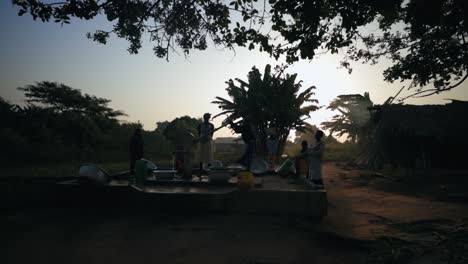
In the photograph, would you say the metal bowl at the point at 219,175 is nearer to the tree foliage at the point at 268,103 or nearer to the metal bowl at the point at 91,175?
the metal bowl at the point at 91,175

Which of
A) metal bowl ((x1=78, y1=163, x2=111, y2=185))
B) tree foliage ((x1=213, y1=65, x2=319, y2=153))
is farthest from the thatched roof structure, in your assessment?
metal bowl ((x1=78, y1=163, x2=111, y2=185))

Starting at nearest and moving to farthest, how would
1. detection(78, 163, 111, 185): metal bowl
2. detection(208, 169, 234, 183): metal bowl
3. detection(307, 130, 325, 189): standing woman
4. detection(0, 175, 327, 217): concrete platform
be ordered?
detection(0, 175, 327, 217): concrete platform → detection(78, 163, 111, 185): metal bowl → detection(208, 169, 234, 183): metal bowl → detection(307, 130, 325, 189): standing woman

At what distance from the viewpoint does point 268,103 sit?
2184cm

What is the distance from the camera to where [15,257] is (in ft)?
14.3

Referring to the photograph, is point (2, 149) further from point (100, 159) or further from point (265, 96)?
point (265, 96)

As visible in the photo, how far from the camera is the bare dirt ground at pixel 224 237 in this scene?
14.4ft

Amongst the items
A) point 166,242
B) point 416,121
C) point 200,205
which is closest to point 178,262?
point 166,242

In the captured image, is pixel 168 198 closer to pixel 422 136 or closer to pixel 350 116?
pixel 422 136

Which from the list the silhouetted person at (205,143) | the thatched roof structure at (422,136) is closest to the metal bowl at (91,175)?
the silhouetted person at (205,143)

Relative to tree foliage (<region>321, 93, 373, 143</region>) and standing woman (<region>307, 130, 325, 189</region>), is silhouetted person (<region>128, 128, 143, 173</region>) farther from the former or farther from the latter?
tree foliage (<region>321, 93, 373, 143</region>)

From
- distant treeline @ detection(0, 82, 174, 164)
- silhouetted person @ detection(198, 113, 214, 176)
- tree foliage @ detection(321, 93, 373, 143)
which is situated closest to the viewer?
silhouetted person @ detection(198, 113, 214, 176)

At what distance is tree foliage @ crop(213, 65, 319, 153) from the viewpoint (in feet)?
71.9

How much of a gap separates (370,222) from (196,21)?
529cm

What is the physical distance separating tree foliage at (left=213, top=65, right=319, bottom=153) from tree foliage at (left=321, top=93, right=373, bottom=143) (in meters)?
7.43
